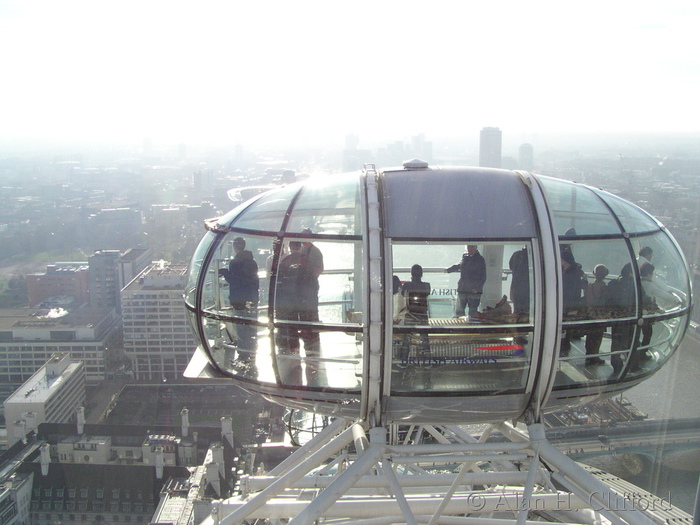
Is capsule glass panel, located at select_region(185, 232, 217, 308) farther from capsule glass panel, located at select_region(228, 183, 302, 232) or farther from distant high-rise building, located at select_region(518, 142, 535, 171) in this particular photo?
distant high-rise building, located at select_region(518, 142, 535, 171)

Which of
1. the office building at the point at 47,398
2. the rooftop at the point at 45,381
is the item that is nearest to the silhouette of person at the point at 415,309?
the office building at the point at 47,398

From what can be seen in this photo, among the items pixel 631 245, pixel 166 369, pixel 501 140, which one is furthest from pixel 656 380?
pixel 501 140

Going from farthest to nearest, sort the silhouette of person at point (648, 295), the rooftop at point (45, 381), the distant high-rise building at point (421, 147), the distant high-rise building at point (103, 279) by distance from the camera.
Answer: the distant high-rise building at point (421, 147), the distant high-rise building at point (103, 279), the rooftop at point (45, 381), the silhouette of person at point (648, 295)

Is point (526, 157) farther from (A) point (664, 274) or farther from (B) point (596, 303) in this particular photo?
(B) point (596, 303)

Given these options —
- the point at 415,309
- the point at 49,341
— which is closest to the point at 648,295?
the point at 415,309

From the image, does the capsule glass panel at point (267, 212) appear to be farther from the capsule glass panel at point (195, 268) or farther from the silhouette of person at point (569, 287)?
the silhouette of person at point (569, 287)

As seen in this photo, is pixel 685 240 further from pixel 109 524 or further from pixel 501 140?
pixel 501 140
